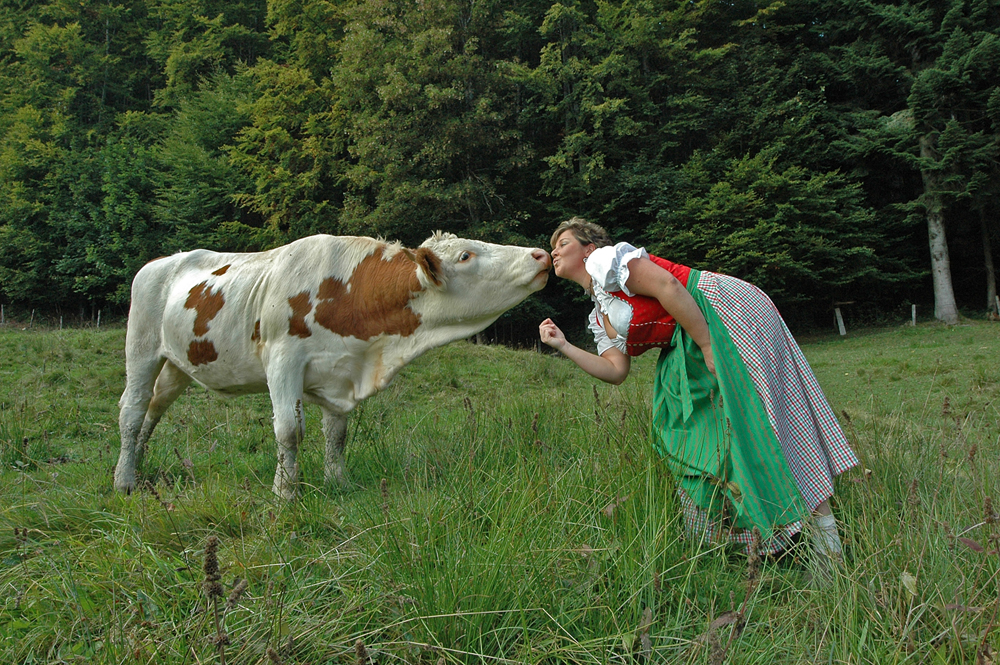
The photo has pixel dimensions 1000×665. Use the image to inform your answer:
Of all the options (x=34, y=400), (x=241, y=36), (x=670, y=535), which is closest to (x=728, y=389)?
(x=670, y=535)

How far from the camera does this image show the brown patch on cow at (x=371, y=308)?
4.67 meters

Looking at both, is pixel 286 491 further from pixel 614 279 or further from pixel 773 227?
pixel 773 227

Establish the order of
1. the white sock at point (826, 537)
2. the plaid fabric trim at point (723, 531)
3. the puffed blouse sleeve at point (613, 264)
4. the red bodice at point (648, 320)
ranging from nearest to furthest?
1. the white sock at point (826, 537)
2. the plaid fabric trim at point (723, 531)
3. the puffed blouse sleeve at point (613, 264)
4. the red bodice at point (648, 320)

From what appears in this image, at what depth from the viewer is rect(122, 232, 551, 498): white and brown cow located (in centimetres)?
454

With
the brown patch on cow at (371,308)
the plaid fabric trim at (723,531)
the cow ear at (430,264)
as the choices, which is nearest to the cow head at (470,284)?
the cow ear at (430,264)

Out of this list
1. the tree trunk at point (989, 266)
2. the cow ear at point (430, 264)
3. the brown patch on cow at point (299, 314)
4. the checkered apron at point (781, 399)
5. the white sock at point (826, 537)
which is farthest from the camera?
the tree trunk at point (989, 266)

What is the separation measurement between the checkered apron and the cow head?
157 centimetres

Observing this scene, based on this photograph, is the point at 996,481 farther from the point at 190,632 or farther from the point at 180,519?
the point at 180,519

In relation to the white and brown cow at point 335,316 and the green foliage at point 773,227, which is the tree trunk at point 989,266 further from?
the white and brown cow at point 335,316

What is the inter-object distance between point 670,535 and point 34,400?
7.38 metres

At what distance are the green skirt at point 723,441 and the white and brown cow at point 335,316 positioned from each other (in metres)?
1.58

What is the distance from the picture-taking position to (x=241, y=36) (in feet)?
121

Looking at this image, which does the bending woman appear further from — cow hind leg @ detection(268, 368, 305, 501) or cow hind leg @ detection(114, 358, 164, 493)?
cow hind leg @ detection(114, 358, 164, 493)

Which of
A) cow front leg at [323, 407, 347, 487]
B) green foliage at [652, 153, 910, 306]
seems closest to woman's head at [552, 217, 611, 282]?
cow front leg at [323, 407, 347, 487]
